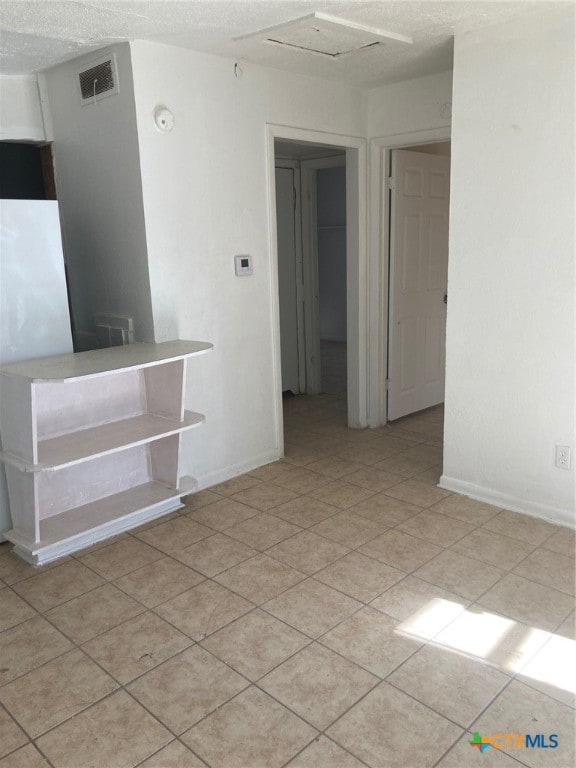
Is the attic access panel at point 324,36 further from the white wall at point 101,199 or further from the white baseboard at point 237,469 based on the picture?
the white baseboard at point 237,469

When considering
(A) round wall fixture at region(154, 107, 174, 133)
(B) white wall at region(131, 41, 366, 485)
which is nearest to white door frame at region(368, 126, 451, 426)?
(B) white wall at region(131, 41, 366, 485)

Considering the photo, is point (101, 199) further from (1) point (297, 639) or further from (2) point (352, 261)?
(1) point (297, 639)

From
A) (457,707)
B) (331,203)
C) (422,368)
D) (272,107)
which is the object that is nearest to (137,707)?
(457,707)

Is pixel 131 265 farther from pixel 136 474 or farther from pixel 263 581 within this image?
pixel 263 581

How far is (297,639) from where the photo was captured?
233cm

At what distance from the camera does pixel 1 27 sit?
266 centimetres

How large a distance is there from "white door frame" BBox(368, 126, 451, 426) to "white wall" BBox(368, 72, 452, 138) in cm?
5

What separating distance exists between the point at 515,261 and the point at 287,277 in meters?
2.86

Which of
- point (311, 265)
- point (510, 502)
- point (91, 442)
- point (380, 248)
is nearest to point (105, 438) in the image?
point (91, 442)

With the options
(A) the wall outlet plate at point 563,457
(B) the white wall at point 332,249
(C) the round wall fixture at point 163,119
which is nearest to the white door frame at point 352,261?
(C) the round wall fixture at point 163,119

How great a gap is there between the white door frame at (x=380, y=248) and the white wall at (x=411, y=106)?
0.16 ft

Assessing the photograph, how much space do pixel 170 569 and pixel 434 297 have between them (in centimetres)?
315

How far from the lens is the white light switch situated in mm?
3672

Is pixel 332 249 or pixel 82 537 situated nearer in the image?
pixel 82 537
